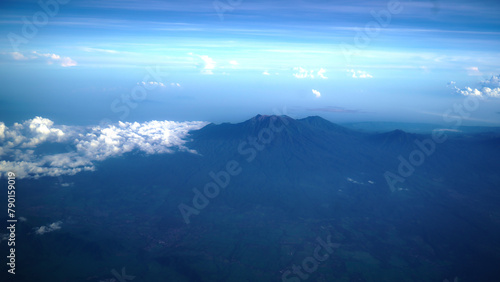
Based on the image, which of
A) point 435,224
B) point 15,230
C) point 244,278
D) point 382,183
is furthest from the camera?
point 382,183

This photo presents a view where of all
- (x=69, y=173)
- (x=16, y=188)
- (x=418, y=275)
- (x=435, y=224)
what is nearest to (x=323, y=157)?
(x=435, y=224)

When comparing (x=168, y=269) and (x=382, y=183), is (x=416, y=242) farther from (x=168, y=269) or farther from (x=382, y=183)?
(x=168, y=269)

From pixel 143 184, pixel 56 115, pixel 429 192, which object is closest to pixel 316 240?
pixel 429 192

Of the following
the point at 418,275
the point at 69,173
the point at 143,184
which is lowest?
the point at 418,275

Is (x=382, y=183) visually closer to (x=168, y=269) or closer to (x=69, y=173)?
(x=168, y=269)

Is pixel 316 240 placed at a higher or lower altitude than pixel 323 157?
lower

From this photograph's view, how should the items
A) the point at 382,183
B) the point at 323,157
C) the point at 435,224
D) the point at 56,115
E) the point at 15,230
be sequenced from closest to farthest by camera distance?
the point at 15,230, the point at 435,224, the point at 382,183, the point at 323,157, the point at 56,115

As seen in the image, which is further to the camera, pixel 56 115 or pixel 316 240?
pixel 56 115

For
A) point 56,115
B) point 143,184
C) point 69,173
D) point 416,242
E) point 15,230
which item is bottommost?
point 416,242

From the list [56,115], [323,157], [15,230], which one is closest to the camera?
[15,230]
